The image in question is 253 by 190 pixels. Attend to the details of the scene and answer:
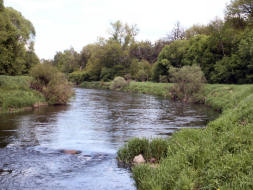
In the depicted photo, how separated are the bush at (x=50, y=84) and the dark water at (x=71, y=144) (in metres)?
4.72

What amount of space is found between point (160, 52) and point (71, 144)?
5375 cm

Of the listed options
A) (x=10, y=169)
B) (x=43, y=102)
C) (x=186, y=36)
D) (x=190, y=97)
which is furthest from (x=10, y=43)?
(x=186, y=36)

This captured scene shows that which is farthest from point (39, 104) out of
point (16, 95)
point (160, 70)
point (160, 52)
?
point (160, 52)

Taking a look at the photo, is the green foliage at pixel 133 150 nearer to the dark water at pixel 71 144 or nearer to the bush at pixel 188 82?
the dark water at pixel 71 144

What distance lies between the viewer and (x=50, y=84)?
29203mm

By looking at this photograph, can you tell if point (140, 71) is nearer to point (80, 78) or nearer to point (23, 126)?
point (80, 78)

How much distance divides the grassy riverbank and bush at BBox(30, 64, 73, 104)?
764mm

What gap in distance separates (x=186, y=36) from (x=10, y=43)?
48.5m

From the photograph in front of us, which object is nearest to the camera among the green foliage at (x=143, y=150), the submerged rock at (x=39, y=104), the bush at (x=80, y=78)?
the green foliage at (x=143, y=150)

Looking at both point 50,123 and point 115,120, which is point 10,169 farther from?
point 115,120

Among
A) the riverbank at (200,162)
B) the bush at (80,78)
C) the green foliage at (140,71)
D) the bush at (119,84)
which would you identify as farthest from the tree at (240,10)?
the bush at (80,78)

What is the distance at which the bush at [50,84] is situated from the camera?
2877 centimetres

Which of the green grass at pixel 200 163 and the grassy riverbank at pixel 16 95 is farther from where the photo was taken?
the grassy riverbank at pixel 16 95

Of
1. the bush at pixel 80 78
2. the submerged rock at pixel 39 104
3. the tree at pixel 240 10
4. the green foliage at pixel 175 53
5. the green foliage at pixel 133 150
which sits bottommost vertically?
the green foliage at pixel 133 150
